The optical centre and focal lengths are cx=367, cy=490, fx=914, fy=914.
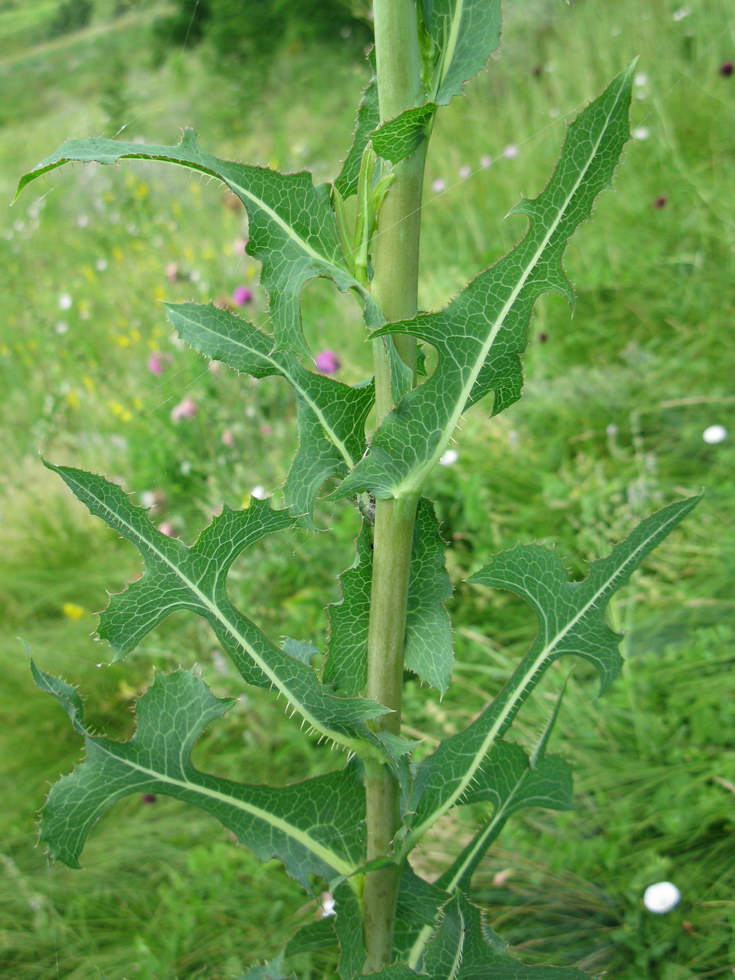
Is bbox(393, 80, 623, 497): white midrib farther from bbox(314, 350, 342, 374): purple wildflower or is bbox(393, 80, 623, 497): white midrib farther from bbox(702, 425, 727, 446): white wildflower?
bbox(314, 350, 342, 374): purple wildflower

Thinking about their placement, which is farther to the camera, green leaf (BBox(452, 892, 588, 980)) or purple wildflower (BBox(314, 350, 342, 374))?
purple wildflower (BBox(314, 350, 342, 374))

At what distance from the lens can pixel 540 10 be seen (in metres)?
4.76

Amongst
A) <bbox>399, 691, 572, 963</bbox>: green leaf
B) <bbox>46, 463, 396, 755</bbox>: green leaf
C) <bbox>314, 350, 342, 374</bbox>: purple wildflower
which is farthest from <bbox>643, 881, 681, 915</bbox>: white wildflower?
<bbox>314, 350, 342, 374</bbox>: purple wildflower

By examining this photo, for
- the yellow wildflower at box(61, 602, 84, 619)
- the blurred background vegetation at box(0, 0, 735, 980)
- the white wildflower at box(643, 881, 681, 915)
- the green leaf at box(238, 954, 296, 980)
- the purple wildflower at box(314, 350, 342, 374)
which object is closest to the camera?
the green leaf at box(238, 954, 296, 980)

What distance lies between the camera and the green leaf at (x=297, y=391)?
30.5 inches

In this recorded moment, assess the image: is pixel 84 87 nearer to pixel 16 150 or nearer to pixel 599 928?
pixel 16 150

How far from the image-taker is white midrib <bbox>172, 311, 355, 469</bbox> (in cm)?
77

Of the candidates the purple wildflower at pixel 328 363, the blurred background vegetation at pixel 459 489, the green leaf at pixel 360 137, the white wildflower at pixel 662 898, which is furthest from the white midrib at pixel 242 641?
the purple wildflower at pixel 328 363

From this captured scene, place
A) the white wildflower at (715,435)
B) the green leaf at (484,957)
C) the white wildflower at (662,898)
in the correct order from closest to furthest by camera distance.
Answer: the green leaf at (484,957) < the white wildflower at (662,898) < the white wildflower at (715,435)

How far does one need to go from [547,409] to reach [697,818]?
1.42 m

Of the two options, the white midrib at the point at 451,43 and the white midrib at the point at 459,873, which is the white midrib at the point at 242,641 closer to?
the white midrib at the point at 459,873

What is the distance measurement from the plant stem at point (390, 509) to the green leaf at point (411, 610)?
0.02 metres

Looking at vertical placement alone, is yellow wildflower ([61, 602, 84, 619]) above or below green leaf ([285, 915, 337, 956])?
above

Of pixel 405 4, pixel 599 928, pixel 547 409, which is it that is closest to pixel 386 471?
pixel 405 4
